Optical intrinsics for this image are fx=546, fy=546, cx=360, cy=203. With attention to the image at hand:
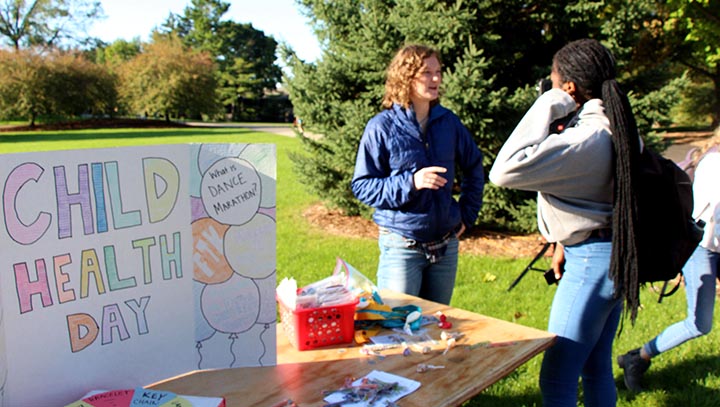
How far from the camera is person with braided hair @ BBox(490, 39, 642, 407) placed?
6.04 feet

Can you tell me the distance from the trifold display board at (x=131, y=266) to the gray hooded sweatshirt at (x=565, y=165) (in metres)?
0.84

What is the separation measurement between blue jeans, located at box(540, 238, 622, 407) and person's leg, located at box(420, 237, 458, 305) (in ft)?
2.17

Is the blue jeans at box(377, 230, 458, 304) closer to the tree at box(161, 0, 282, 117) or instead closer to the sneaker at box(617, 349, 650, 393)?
the sneaker at box(617, 349, 650, 393)

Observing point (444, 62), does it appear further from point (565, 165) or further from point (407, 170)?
point (565, 165)

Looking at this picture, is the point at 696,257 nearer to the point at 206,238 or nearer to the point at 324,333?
the point at 324,333

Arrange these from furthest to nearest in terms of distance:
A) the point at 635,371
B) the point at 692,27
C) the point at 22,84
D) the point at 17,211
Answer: the point at 22,84 < the point at 692,27 < the point at 635,371 < the point at 17,211

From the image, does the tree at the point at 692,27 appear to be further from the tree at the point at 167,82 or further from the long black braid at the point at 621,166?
the tree at the point at 167,82

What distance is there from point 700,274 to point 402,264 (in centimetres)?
167

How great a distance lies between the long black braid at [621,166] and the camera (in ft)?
6.03

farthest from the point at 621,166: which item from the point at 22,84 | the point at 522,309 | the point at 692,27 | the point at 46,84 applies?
the point at 46,84

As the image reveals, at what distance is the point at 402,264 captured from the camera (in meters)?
2.61

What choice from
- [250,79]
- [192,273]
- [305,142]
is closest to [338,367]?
[192,273]

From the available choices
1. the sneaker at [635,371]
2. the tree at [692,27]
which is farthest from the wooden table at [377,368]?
the tree at [692,27]

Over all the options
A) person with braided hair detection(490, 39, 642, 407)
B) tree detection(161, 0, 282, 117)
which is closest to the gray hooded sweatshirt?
person with braided hair detection(490, 39, 642, 407)
